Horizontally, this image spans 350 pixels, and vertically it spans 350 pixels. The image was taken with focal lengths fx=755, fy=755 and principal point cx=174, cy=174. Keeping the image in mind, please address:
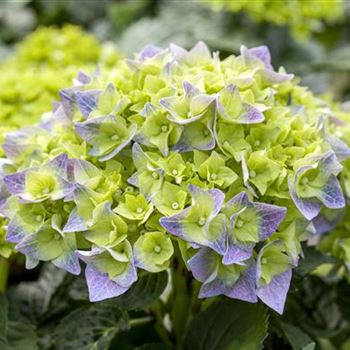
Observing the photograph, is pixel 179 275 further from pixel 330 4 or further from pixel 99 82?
pixel 330 4

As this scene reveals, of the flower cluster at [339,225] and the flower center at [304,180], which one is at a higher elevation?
the flower center at [304,180]

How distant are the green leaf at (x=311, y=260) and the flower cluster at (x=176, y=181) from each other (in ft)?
0.12

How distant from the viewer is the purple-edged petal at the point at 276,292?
31.2 inches

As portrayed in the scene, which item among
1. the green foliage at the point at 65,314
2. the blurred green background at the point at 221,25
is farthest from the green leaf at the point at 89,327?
the blurred green background at the point at 221,25

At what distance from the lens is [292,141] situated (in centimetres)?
88

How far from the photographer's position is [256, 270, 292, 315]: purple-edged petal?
79 centimetres

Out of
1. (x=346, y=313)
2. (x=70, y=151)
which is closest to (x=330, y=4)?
(x=346, y=313)

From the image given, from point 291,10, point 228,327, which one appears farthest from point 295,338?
point 291,10

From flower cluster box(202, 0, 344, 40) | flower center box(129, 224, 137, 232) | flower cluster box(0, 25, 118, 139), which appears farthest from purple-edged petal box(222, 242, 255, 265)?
flower cluster box(202, 0, 344, 40)

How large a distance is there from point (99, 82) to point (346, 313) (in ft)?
1.48

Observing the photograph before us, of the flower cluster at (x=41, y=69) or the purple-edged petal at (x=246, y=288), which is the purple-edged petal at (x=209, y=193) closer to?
the purple-edged petal at (x=246, y=288)

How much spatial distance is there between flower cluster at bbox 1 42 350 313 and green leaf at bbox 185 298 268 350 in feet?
0.26

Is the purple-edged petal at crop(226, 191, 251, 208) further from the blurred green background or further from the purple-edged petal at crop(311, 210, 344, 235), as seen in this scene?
the blurred green background

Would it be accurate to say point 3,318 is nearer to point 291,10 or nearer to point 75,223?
point 75,223
